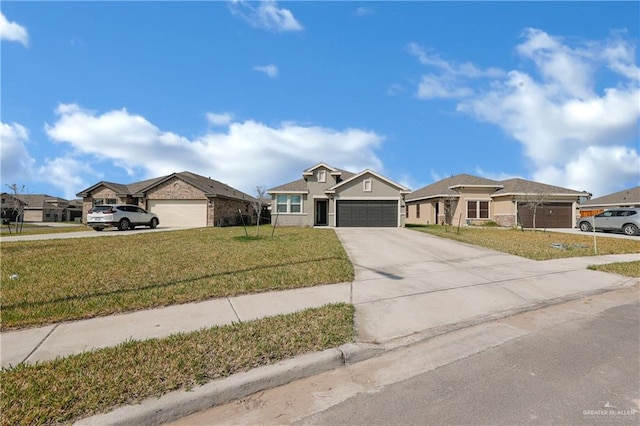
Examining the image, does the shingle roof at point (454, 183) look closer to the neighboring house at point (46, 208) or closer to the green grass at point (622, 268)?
the green grass at point (622, 268)

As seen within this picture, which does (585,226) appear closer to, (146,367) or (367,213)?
(367,213)

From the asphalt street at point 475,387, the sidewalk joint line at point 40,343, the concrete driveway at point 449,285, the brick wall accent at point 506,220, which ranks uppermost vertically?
the brick wall accent at point 506,220

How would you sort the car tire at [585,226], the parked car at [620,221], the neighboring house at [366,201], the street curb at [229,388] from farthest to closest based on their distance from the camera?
1. the neighboring house at [366,201]
2. the car tire at [585,226]
3. the parked car at [620,221]
4. the street curb at [229,388]

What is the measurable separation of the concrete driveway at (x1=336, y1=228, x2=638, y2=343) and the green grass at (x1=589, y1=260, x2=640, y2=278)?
0.41 meters

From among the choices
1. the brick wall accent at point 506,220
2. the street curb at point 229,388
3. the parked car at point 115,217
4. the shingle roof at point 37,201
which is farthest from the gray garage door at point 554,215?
the shingle roof at point 37,201

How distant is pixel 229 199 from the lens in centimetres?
2811

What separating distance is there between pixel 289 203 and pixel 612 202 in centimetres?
3449

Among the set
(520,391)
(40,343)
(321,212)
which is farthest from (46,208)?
(520,391)

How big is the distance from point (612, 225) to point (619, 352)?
2199 cm

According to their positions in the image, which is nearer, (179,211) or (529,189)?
(179,211)

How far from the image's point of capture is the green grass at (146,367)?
263 centimetres

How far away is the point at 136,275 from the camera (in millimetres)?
7023

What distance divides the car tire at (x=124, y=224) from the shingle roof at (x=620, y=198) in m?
42.9

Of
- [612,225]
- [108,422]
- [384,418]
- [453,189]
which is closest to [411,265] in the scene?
[384,418]
